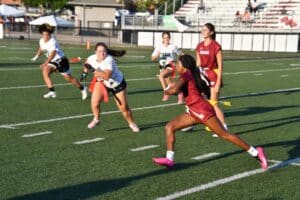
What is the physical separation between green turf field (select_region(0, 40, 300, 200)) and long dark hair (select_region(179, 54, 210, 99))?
0.98 meters

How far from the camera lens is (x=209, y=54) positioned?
398 inches

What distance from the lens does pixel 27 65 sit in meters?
24.6

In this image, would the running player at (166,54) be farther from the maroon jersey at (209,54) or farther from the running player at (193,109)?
the running player at (193,109)

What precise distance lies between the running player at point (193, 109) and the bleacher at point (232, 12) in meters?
37.8

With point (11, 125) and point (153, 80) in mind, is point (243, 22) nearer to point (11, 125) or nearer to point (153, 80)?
point (153, 80)

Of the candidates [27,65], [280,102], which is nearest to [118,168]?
[280,102]

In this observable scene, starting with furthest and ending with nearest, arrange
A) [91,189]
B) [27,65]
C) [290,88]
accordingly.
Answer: [27,65] < [290,88] < [91,189]

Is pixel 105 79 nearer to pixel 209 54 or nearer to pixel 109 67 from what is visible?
pixel 109 67

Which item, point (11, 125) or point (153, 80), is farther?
point (153, 80)

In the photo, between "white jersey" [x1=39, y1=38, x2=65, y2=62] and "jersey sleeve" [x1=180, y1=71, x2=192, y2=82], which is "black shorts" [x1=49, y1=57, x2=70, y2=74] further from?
"jersey sleeve" [x1=180, y1=71, x2=192, y2=82]

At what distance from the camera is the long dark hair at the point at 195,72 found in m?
7.59

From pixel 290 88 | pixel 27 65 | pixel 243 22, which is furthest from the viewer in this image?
pixel 243 22

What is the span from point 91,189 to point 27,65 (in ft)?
60.5

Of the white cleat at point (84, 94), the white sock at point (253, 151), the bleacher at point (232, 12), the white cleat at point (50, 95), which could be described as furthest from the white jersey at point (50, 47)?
the bleacher at point (232, 12)
